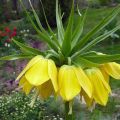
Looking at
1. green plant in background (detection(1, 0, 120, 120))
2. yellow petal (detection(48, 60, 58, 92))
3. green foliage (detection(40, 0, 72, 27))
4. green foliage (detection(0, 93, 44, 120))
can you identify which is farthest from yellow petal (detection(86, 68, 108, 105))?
green foliage (detection(40, 0, 72, 27))

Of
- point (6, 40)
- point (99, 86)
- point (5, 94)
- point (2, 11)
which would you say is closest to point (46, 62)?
point (99, 86)

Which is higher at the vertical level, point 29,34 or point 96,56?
point 96,56

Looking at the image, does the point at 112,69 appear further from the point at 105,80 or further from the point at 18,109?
the point at 18,109

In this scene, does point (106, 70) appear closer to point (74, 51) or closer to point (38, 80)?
point (74, 51)

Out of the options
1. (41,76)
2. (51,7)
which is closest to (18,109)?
(41,76)

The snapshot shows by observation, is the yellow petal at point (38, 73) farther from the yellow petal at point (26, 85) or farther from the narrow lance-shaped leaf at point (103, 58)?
the narrow lance-shaped leaf at point (103, 58)

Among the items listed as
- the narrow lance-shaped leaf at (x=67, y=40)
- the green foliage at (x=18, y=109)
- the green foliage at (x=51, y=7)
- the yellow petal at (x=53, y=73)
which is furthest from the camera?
the green foliage at (x=51, y=7)

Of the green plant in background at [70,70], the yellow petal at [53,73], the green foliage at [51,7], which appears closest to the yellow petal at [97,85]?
the green plant in background at [70,70]
